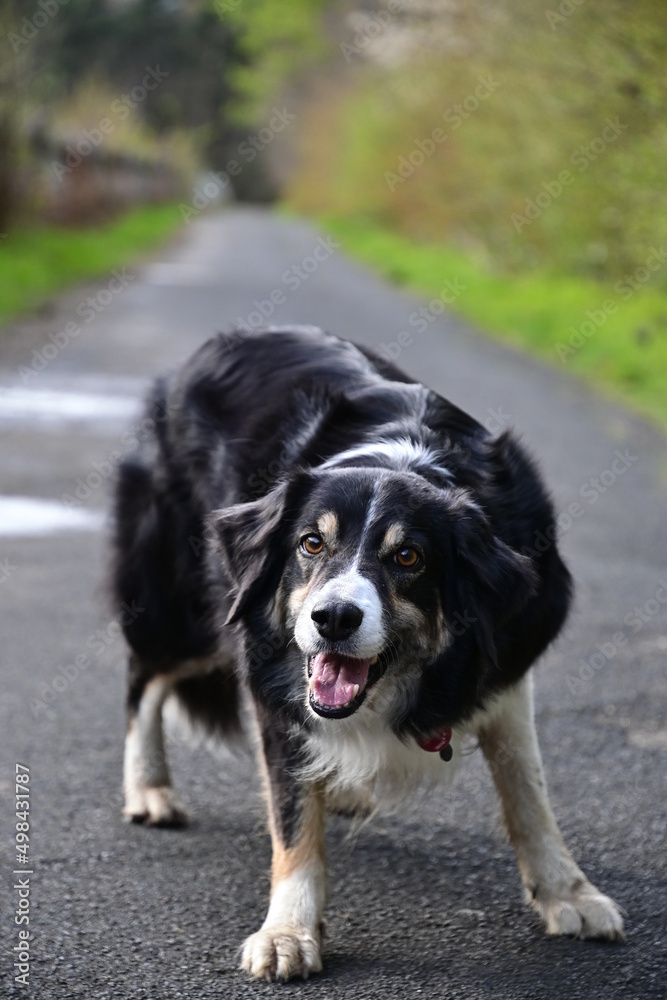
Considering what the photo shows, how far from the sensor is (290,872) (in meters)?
3.45

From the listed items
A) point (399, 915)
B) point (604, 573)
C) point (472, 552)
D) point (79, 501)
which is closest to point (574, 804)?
point (399, 915)

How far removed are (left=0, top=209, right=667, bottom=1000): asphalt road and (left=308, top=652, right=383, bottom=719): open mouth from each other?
65 cm

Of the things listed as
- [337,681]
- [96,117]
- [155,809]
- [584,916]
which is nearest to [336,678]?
[337,681]

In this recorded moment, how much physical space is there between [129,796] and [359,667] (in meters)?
1.28

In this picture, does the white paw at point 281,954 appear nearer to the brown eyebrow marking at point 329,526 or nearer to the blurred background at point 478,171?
the brown eyebrow marking at point 329,526

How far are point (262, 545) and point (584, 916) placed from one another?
1.29 metres

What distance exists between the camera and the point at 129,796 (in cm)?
419

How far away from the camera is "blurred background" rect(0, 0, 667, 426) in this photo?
12789 millimetres

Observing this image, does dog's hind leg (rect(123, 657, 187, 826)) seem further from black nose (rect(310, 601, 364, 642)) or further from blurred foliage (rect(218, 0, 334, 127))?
blurred foliage (rect(218, 0, 334, 127))

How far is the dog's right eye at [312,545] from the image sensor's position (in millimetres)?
3385

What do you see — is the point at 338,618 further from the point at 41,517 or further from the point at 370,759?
the point at 41,517

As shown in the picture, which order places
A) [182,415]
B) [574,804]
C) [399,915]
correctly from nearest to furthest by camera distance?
[399,915] → [574,804] → [182,415]

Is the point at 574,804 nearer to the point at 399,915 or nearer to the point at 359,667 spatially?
the point at 399,915

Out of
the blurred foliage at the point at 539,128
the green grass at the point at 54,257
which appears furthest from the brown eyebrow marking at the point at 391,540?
the green grass at the point at 54,257
